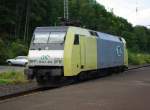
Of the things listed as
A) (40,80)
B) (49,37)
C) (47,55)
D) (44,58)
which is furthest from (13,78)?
(49,37)

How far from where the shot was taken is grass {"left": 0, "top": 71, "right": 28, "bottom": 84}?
81.1 ft

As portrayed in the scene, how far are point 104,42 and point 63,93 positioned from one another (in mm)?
14081

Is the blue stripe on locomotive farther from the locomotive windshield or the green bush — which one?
the green bush

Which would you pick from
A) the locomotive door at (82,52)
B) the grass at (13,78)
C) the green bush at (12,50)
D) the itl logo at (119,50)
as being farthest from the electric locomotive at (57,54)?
the green bush at (12,50)

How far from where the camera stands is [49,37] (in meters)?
25.5

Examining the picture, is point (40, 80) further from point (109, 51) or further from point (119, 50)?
point (119, 50)

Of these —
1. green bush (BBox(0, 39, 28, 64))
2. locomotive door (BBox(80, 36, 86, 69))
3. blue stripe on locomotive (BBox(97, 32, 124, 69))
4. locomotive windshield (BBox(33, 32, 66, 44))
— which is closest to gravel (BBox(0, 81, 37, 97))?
locomotive windshield (BBox(33, 32, 66, 44))

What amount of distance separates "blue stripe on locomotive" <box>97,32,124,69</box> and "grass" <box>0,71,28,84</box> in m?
5.86

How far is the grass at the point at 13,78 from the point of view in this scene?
24.7m

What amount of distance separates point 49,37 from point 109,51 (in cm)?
947

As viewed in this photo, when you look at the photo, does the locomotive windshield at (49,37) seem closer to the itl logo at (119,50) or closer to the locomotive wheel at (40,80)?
the locomotive wheel at (40,80)

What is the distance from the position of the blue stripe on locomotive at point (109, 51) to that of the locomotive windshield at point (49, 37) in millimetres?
5949

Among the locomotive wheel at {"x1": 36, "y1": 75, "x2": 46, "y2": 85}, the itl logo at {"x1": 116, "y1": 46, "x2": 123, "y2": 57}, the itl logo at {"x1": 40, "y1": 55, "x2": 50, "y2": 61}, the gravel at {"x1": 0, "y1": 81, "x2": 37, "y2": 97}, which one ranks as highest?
the itl logo at {"x1": 116, "y1": 46, "x2": 123, "y2": 57}

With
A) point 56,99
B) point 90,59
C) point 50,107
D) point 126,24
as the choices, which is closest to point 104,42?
point 90,59
